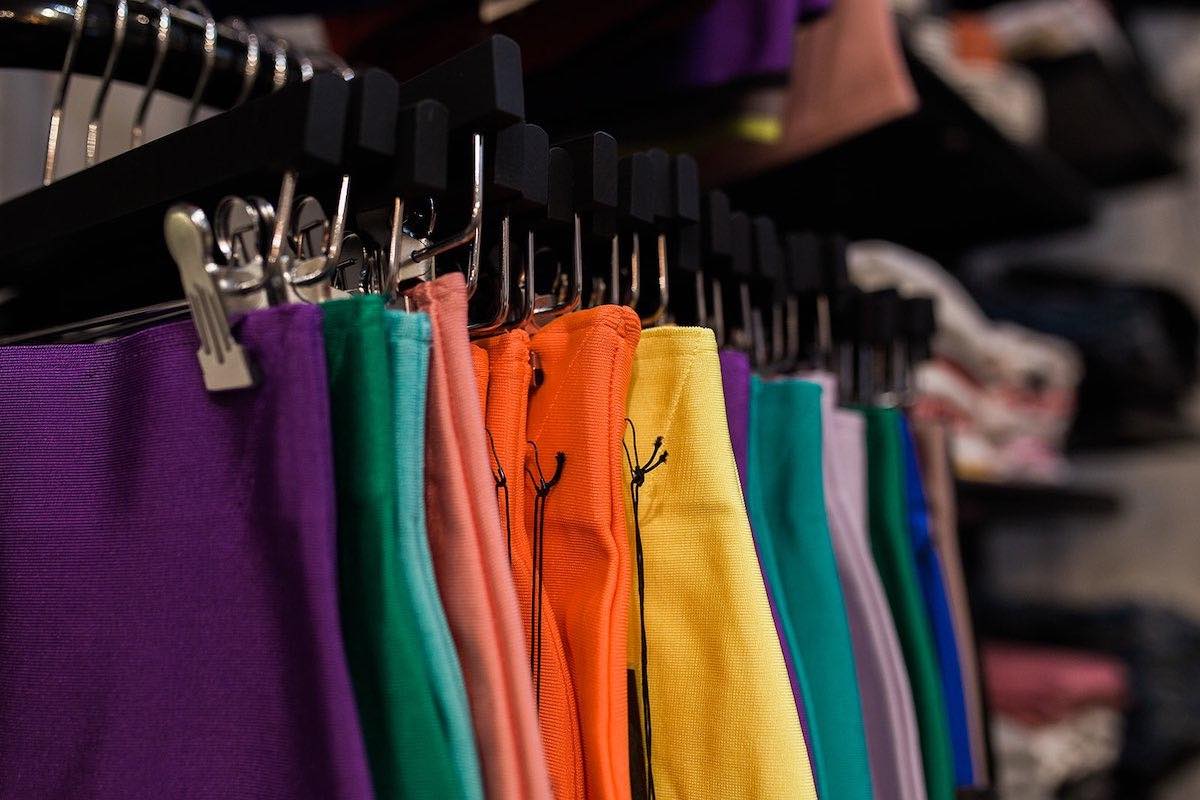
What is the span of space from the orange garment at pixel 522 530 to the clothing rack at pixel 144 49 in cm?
29

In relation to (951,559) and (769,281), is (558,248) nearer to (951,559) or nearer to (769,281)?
(769,281)

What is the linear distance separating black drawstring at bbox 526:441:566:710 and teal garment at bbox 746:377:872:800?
112 millimetres

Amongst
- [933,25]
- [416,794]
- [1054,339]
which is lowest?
[416,794]

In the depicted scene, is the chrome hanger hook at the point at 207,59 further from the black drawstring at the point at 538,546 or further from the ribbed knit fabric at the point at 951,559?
the ribbed knit fabric at the point at 951,559

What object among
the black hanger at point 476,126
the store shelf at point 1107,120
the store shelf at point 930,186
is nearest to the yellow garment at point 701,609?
the black hanger at point 476,126

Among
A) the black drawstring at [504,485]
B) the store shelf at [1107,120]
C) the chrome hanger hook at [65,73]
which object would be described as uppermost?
the store shelf at [1107,120]

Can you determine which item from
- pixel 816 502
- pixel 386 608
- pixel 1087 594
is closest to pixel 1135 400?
pixel 1087 594

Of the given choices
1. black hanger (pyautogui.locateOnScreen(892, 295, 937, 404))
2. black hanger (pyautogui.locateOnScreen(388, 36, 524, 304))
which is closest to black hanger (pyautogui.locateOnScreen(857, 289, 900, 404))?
black hanger (pyautogui.locateOnScreen(892, 295, 937, 404))

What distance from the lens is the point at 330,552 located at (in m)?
0.31

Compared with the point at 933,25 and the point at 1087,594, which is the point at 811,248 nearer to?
the point at 933,25

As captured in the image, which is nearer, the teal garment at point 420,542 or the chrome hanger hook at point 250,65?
the teal garment at point 420,542

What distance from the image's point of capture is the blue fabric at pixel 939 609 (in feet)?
2.06

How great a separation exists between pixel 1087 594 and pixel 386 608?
5.99ft

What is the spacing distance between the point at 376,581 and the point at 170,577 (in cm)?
9
